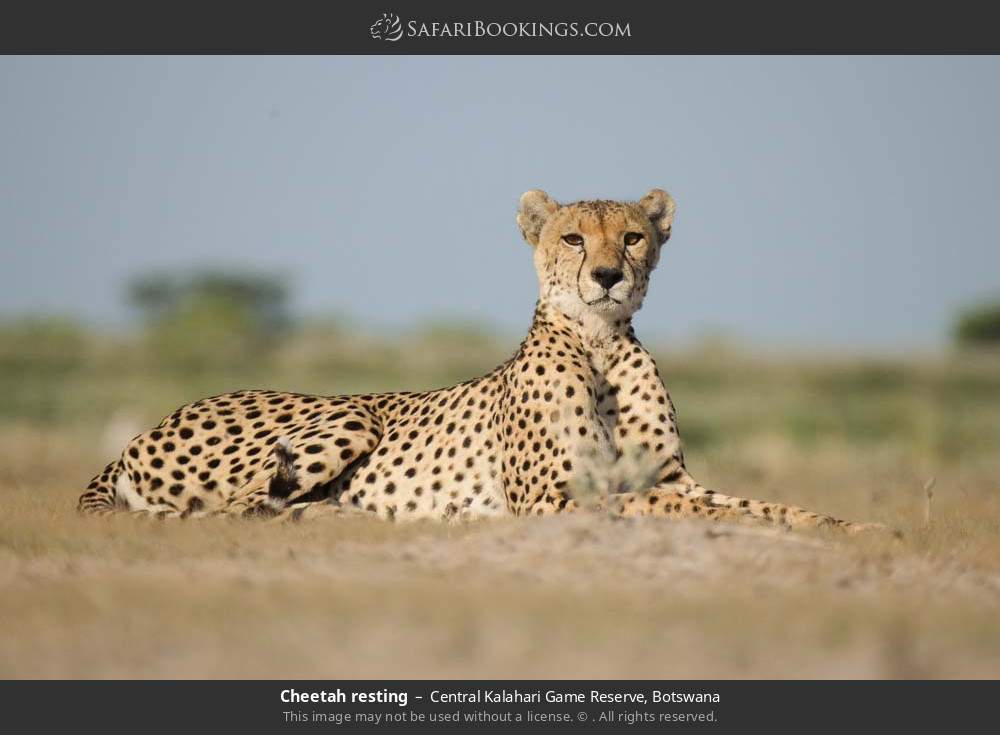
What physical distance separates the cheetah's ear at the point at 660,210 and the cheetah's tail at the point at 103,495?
2.82 metres

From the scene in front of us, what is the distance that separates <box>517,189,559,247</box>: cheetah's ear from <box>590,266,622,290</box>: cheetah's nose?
0.59 m

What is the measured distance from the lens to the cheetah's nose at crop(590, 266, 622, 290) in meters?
6.10

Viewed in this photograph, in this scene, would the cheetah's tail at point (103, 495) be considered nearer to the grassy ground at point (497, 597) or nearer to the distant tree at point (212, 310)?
the grassy ground at point (497, 597)

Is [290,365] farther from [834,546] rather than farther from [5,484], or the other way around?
[834,546]

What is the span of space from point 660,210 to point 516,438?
1.32 m

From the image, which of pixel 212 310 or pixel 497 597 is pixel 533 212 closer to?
pixel 497 597

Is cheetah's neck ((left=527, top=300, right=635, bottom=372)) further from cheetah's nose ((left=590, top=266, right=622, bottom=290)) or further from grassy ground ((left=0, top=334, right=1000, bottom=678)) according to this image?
grassy ground ((left=0, top=334, right=1000, bottom=678))

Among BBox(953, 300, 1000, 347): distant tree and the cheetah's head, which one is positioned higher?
BBox(953, 300, 1000, 347): distant tree

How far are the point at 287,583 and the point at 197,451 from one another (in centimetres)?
264

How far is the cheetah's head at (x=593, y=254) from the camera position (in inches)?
243

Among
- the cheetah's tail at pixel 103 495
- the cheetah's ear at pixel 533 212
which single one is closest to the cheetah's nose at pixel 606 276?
the cheetah's ear at pixel 533 212

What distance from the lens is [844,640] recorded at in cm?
391

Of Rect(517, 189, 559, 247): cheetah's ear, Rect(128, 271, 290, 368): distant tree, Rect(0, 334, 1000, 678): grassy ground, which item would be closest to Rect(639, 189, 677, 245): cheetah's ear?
Rect(517, 189, 559, 247): cheetah's ear

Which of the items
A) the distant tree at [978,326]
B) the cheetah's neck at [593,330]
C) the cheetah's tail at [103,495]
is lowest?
the cheetah's tail at [103,495]
